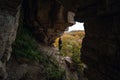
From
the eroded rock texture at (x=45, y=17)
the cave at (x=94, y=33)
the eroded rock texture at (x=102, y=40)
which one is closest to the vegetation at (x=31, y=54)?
the eroded rock texture at (x=45, y=17)

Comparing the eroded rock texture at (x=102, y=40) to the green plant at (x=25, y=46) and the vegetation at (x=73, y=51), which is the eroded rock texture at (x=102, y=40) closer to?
the green plant at (x=25, y=46)

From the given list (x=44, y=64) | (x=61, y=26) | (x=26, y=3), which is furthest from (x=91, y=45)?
(x=26, y=3)

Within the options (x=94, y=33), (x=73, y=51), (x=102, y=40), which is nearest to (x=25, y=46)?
(x=73, y=51)

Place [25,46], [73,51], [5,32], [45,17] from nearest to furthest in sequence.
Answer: [5,32] → [25,46] → [45,17] → [73,51]

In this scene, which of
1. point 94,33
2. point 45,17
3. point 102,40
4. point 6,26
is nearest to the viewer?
A: point 102,40

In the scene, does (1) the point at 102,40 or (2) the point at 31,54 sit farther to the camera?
(2) the point at 31,54

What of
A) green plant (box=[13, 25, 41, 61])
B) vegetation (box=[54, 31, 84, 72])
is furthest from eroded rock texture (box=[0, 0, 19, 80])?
vegetation (box=[54, 31, 84, 72])

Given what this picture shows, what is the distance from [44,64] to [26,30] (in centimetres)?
374

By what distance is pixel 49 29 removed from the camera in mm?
19469

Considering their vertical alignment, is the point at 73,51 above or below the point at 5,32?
below

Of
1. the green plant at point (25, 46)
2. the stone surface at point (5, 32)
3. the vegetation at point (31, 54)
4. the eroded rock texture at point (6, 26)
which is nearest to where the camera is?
the eroded rock texture at point (6, 26)

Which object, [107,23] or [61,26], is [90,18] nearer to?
[107,23]

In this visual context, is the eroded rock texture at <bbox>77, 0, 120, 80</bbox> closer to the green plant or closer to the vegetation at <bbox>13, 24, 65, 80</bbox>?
the vegetation at <bbox>13, 24, 65, 80</bbox>

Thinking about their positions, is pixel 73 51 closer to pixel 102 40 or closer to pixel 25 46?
pixel 25 46
